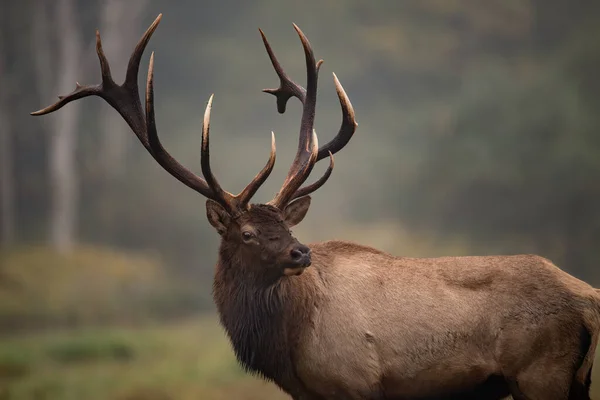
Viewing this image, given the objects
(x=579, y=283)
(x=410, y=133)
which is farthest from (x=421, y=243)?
(x=579, y=283)

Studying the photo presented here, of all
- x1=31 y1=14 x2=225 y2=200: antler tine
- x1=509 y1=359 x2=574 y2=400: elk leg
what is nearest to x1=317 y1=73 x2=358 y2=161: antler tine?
x1=31 y1=14 x2=225 y2=200: antler tine

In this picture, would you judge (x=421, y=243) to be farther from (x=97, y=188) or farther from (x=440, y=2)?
(x=97, y=188)

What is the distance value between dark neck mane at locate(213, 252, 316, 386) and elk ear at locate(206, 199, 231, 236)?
0.76 ft

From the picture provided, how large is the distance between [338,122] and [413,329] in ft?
20.4

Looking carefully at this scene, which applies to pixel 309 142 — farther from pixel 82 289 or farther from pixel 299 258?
pixel 82 289

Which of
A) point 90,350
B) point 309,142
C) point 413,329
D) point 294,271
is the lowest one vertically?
point 90,350

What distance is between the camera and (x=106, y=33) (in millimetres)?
10531

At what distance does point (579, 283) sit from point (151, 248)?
250 inches

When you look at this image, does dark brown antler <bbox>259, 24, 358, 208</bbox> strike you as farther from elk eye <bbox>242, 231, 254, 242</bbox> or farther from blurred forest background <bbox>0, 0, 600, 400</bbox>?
blurred forest background <bbox>0, 0, 600, 400</bbox>

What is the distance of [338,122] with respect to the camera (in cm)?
1045

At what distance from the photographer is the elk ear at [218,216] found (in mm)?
4551

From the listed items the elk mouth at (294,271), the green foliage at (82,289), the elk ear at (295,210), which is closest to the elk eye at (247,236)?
the elk mouth at (294,271)

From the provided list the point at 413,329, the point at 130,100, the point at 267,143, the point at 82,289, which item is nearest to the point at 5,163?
the point at 82,289

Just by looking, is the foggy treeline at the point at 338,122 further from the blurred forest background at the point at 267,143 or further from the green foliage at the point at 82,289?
the green foliage at the point at 82,289
